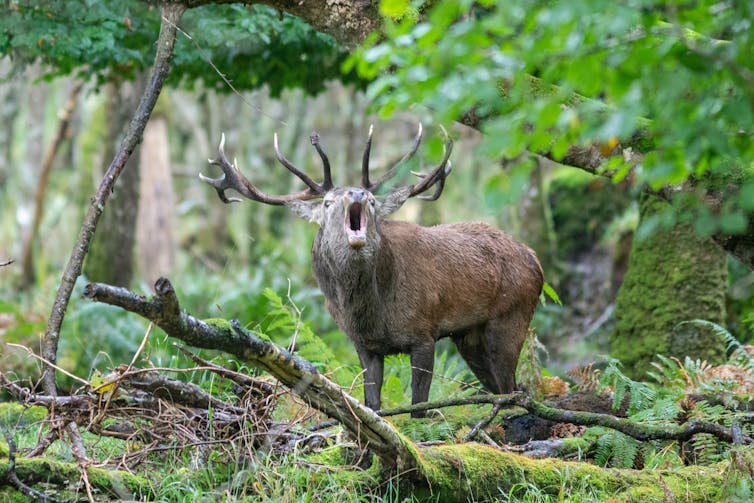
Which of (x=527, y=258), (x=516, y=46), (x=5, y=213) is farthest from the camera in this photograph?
(x=5, y=213)

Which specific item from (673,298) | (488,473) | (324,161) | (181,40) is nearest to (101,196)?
(324,161)

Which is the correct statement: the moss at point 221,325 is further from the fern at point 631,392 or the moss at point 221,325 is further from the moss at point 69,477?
the fern at point 631,392

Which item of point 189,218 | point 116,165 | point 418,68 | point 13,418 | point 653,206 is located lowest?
point 189,218

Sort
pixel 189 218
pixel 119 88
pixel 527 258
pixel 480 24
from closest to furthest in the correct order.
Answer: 1. pixel 480 24
2. pixel 527 258
3. pixel 119 88
4. pixel 189 218

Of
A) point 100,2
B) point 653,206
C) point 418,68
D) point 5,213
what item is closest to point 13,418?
point 100,2

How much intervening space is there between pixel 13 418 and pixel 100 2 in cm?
365

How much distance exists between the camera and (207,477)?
529 cm

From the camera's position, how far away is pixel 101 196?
20.0ft

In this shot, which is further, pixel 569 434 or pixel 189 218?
pixel 189 218

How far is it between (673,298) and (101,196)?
592cm

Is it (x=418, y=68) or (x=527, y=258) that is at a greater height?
(x=418, y=68)

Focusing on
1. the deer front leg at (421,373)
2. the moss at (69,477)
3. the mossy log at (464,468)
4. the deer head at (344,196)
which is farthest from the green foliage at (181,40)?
the mossy log at (464,468)

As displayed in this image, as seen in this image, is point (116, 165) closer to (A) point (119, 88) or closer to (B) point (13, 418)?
(B) point (13, 418)

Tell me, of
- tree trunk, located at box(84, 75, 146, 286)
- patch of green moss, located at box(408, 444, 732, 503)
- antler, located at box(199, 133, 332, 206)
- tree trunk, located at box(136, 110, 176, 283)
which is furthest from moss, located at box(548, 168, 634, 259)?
patch of green moss, located at box(408, 444, 732, 503)
